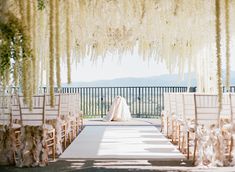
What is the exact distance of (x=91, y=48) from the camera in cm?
791

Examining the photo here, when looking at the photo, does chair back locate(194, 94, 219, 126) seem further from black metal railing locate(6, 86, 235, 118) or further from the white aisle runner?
black metal railing locate(6, 86, 235, 118)

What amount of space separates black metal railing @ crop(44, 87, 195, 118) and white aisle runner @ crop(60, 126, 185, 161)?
14.9 ft

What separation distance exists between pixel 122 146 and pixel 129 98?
752 cm

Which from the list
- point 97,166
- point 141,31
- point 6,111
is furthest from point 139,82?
point 97,166

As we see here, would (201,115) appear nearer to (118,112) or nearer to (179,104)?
(179,104)

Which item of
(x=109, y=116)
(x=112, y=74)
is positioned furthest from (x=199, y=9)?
(x=112, y=74)

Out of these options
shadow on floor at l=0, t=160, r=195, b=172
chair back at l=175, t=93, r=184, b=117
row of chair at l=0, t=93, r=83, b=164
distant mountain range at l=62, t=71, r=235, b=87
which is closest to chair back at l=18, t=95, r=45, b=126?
row of chair at l=0, t=93, r=83, b=164

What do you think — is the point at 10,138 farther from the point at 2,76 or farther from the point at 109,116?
the point at 109,116

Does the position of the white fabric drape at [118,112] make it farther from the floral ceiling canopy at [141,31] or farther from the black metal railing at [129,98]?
the floral ceiling canopy at [141,31]

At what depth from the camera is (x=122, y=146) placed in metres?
7.23

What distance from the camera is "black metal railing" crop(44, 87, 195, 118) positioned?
14227 mm

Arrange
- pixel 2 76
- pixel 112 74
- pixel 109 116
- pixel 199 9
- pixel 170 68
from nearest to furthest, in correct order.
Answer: pixel 2 76 < pixel 199 9 < pixel 170 68 < pixel 109 116 < pixel 112 74

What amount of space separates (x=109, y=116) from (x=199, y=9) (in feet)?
23.7

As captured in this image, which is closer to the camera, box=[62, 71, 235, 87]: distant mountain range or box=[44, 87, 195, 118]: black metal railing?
box=[44, 87, 195, 118]: black metal railing
